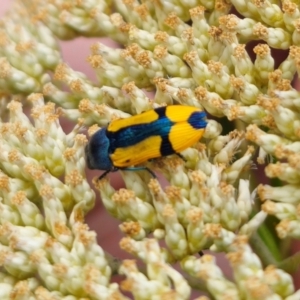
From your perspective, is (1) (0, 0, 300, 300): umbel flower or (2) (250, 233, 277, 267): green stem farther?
(2) (250, 233, 277, 267): green stem

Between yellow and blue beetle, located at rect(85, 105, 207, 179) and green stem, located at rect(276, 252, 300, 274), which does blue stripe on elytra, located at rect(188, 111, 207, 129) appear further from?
green stem, located at rect(276, 252, 300, 274)

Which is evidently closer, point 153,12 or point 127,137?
point 127,137

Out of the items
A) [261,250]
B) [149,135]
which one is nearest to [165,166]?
[149,135]

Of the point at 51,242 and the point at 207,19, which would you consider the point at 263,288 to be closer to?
the point at 51,242

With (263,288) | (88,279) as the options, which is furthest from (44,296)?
(263,288)

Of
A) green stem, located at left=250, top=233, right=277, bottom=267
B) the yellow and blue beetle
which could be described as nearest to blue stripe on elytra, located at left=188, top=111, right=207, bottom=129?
the yellow and blue beetle

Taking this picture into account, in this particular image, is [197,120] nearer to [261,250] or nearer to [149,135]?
[149,135]

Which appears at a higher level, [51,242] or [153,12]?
[153,12]

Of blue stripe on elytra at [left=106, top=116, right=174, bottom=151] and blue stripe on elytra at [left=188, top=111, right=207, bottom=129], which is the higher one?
blue stripe on elytra at [left=188, top=111, right=207, bottom=129]
